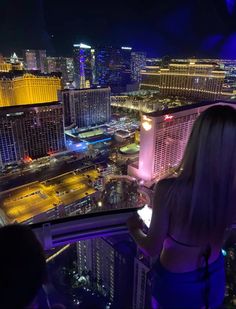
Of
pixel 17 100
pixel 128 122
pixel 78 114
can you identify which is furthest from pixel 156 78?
pixel 17 100

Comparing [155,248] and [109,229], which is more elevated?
[155,248]

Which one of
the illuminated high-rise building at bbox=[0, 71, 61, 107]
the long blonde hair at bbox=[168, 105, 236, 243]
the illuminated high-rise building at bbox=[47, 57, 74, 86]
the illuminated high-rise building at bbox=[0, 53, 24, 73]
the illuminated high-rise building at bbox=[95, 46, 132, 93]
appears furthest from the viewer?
the illuminated high-rise building at bbox=[95, 46, 132, 93]

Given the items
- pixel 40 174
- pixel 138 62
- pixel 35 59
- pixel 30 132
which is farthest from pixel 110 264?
pixel 138 62

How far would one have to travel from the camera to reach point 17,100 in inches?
462

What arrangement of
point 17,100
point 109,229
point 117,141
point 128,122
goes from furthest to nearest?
point 128,122
point 17,100
point 117,141
point 109,229

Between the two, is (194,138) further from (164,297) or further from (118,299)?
(118,299)

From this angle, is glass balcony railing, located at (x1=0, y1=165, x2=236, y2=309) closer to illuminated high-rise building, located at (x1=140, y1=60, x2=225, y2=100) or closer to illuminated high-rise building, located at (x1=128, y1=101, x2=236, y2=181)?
illuminated high-rise building, located at (x1=128, y1=101, x2=236, y2=181)

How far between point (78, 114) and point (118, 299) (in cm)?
1145

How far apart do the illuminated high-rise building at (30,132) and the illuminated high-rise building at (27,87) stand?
2.96 m

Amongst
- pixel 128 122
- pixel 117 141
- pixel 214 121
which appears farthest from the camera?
pixel 128 122

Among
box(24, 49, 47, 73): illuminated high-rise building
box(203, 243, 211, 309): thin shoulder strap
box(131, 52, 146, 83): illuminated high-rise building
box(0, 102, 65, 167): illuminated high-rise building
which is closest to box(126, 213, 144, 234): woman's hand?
box(203, 243, 211, 309): thin shoulder strap

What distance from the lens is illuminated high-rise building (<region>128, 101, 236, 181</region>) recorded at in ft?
21.0

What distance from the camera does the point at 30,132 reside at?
29.0ft

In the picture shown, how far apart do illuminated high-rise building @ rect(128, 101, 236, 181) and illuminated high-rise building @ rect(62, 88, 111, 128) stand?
18.6 ft
